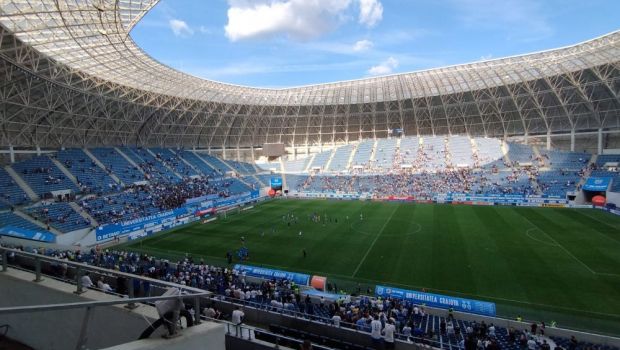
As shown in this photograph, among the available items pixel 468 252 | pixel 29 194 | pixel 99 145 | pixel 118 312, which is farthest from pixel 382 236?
pixel 99 145

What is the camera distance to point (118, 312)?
4.85 metres

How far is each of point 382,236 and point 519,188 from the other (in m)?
29.6

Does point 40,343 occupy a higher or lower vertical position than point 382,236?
higher

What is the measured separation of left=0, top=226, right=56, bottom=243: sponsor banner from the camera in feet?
93.9

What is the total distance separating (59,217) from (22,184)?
27.5 feet

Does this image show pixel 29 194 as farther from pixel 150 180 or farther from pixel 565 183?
pixel 565 183

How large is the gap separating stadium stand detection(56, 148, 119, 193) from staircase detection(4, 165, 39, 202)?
5284 millimetres

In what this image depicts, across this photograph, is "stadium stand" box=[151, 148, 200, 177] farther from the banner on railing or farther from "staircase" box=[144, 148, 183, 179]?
the banner on railing

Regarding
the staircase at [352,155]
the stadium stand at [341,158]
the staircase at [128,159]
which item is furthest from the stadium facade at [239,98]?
the stadium stand at [341,158]

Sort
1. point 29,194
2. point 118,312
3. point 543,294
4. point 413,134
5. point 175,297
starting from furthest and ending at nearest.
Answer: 1. point 413,134
2. point 29,194
3. point 543,294
4. point 118,312
5. point 175,297

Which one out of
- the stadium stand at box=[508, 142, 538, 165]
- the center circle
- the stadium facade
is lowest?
the center circle

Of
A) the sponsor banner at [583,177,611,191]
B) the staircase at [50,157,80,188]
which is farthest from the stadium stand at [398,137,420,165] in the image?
the staircase at [50,157,80,188]

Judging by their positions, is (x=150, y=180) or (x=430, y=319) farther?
(x=150, y=180)

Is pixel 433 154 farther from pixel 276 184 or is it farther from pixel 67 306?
pixel 67 306
